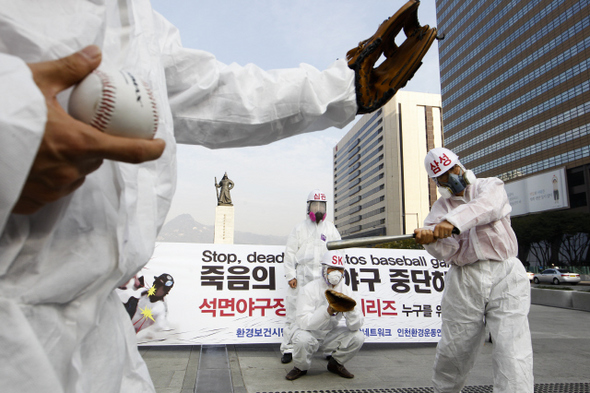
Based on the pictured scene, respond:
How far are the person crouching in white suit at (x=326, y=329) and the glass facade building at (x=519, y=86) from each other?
40.8 meters

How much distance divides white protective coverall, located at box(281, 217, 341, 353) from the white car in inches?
975

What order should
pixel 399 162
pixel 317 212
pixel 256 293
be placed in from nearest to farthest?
pixel 317 212 → pixel 256 293 → pixel 399 162

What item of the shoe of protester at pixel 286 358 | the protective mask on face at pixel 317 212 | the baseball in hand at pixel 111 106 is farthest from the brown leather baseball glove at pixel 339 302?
the baseball in hand at pixel 111 106

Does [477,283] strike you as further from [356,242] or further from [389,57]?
[389,57]

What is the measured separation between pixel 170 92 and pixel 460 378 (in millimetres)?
2550

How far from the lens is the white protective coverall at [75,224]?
1.70ft

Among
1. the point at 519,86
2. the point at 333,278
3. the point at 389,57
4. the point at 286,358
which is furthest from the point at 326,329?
the point at 519,86

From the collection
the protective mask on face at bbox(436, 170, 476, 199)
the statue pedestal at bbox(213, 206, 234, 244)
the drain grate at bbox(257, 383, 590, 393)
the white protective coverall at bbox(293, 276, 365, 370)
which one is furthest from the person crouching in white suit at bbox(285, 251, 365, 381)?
the statue pedestal at bbox(213, 206, 234, 244)

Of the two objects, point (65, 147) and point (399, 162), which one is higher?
point (399, 162)

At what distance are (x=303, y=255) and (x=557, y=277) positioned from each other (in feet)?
83.1

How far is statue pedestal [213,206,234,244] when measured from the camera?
62.7 feet

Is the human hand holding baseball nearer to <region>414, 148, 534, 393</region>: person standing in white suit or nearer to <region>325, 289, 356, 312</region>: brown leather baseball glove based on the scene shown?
<region>414, 148, 534, 393</region>: person standing in white suit

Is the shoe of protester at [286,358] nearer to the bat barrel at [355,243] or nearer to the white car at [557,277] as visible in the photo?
the bat barrel at [355,243]

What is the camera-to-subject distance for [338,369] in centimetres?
381
